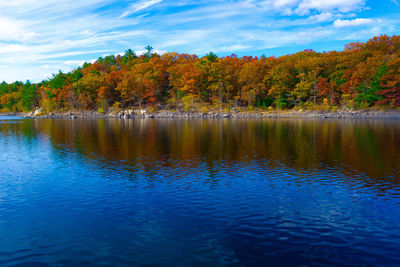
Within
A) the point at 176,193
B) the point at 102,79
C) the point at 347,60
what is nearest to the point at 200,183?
the point at 176,193

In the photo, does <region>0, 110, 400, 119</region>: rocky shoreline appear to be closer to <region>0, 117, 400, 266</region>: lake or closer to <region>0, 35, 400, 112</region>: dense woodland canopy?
<region>0, 35, 400, 112</region>: dense woodland canopy

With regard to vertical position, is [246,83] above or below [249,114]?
above

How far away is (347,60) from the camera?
4476 inches

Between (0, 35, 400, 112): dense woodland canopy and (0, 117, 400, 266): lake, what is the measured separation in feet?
277

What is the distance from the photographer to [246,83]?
132m

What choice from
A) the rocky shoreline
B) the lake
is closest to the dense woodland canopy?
the rocky shoreline

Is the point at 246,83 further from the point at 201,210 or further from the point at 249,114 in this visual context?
the point at 201,210

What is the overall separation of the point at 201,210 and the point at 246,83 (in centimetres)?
11881

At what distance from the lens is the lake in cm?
1258

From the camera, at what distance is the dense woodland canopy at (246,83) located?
106m

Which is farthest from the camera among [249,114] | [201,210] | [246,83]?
[246,83]

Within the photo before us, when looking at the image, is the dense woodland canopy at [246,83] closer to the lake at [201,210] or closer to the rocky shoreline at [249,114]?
the rocky shoreline at [249,114]

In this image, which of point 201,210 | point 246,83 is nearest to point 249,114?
point 246,83

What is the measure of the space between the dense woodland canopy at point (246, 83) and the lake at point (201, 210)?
8441 cm
